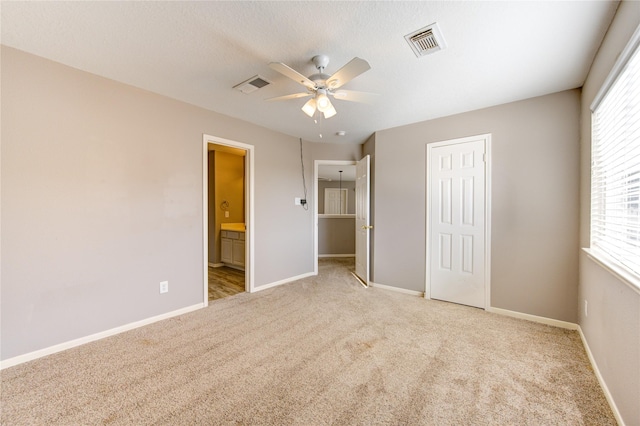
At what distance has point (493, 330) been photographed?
101 inches

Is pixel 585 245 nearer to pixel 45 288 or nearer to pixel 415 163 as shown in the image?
pixel 415 163

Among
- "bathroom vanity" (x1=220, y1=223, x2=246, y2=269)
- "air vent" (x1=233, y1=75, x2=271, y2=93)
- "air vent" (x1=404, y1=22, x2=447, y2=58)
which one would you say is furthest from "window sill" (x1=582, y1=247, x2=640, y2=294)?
"bathroom vanity" (x1=220, y1=223, x2=246, y2=269)

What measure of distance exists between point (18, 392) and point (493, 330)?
12.4 ft

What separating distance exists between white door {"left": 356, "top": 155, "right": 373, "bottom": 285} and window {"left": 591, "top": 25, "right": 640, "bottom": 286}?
7.91ft

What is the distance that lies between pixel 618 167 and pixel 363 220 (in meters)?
2.85

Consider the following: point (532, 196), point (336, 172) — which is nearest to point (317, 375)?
point (532, 196)

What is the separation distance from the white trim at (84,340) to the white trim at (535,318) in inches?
140

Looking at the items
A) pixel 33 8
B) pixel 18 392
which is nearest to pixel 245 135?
pixel 33 8

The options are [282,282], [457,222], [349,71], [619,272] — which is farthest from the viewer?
[282,282]

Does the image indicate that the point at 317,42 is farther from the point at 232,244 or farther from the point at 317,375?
the point at 232,244

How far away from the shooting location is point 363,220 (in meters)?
4.21

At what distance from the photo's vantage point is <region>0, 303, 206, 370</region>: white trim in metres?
1.96

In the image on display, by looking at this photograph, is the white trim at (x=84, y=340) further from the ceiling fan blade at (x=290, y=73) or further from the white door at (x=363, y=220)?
the ceiling fan blade at (x=290, y=73)

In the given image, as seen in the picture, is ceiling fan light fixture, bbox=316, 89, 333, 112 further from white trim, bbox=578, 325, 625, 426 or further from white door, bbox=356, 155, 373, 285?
white trim, bbox=578, 325, 625, 426
